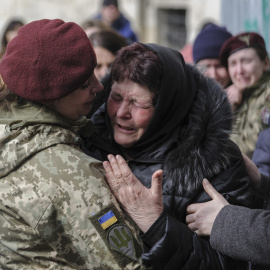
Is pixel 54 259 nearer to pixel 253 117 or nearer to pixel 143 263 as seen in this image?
pixel 143 263

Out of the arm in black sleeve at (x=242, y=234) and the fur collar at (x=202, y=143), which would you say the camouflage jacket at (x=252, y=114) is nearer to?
the fur collar at (x=202, y=143)

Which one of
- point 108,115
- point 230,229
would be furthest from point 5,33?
point 230,229

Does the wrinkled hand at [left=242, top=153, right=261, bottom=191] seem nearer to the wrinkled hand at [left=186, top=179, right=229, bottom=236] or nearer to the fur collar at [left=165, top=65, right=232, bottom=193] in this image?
the fur collar at [left=165, top=65, right=232, bottom=193]

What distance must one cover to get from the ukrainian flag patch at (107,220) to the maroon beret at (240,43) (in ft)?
8.81

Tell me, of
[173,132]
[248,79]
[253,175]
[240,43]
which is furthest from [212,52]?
[173,132]

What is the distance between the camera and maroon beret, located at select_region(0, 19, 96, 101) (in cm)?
192

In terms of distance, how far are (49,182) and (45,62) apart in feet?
1.59

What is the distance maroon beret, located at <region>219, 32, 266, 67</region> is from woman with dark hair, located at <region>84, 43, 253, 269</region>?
168 cm

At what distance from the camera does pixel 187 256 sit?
83.1 inches

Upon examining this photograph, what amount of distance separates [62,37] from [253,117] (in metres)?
2.25

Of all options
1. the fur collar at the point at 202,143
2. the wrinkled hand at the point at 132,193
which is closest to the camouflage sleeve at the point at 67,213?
the wrinkled hand at the point at 132,193

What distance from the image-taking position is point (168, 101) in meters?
2.45

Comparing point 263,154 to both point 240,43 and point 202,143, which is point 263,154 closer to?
point 202,143

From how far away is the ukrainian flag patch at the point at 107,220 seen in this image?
1921 millimetres
